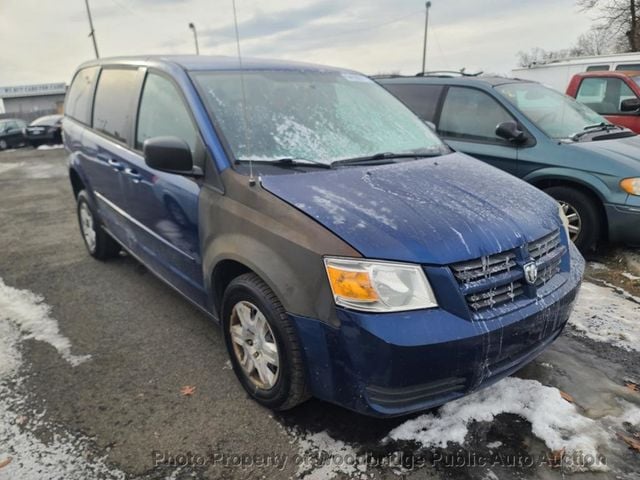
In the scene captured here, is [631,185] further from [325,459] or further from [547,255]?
[325,459]

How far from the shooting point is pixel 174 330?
11.5ft

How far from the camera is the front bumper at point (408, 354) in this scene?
1.94 m

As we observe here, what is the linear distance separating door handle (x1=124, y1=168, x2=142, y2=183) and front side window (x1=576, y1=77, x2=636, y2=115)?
6.85m

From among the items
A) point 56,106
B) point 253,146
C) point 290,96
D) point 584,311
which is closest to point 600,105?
point 584,311

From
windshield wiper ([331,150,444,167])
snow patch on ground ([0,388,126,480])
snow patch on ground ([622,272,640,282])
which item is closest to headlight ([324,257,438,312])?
windshield wiper ([331,150,444,167])

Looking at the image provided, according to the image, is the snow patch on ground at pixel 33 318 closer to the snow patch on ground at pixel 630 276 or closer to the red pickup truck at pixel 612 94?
the snow patch on ground at pixel 630 276

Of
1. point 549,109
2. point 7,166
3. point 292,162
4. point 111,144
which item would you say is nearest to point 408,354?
point 292,162

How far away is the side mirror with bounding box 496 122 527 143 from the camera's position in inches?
189

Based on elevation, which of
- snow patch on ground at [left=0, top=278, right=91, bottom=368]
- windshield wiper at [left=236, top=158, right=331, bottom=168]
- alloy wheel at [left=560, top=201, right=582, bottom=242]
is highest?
windshield wiper at [left=236, top=158, right=331, bottom=168]

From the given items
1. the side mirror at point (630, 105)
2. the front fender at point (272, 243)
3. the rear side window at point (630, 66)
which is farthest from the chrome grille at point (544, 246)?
the rear side window at point (630, 66)

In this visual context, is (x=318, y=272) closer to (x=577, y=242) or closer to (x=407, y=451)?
(x=407, y=451)

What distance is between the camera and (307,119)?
299 cm

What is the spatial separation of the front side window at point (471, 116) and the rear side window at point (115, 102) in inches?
132

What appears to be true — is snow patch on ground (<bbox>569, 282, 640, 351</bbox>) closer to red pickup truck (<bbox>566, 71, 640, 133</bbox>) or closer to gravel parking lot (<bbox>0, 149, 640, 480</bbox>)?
gravel parking lot (<bbox>0, 149, 640, 480</bbox>)
